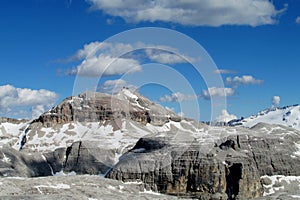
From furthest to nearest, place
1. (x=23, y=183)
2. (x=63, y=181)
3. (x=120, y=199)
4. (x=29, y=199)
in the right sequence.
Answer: (x=63, y=181)
(x=23, y=183)
(x=120, y=199)
(x=29, y=199)

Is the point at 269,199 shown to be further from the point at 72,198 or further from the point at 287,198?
the point at 72,198

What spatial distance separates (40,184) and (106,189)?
20320mm

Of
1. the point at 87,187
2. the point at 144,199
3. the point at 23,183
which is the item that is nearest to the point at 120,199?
the point at 144,199

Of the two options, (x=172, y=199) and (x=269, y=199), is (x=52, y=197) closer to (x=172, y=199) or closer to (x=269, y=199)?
(x=172, y=199)

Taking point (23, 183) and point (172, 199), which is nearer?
point (23, 183)

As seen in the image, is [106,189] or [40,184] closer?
[40,184]

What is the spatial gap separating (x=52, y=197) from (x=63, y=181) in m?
33.9

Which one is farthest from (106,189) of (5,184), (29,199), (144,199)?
(29,199)

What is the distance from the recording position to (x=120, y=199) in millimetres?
136125

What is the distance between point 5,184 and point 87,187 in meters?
24.2

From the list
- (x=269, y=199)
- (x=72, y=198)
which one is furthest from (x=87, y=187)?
(x=269, y=199)

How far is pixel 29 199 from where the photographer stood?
385 feet

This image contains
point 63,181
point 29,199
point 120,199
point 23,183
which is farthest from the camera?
point 63,181

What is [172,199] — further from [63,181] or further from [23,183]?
[23,183]
